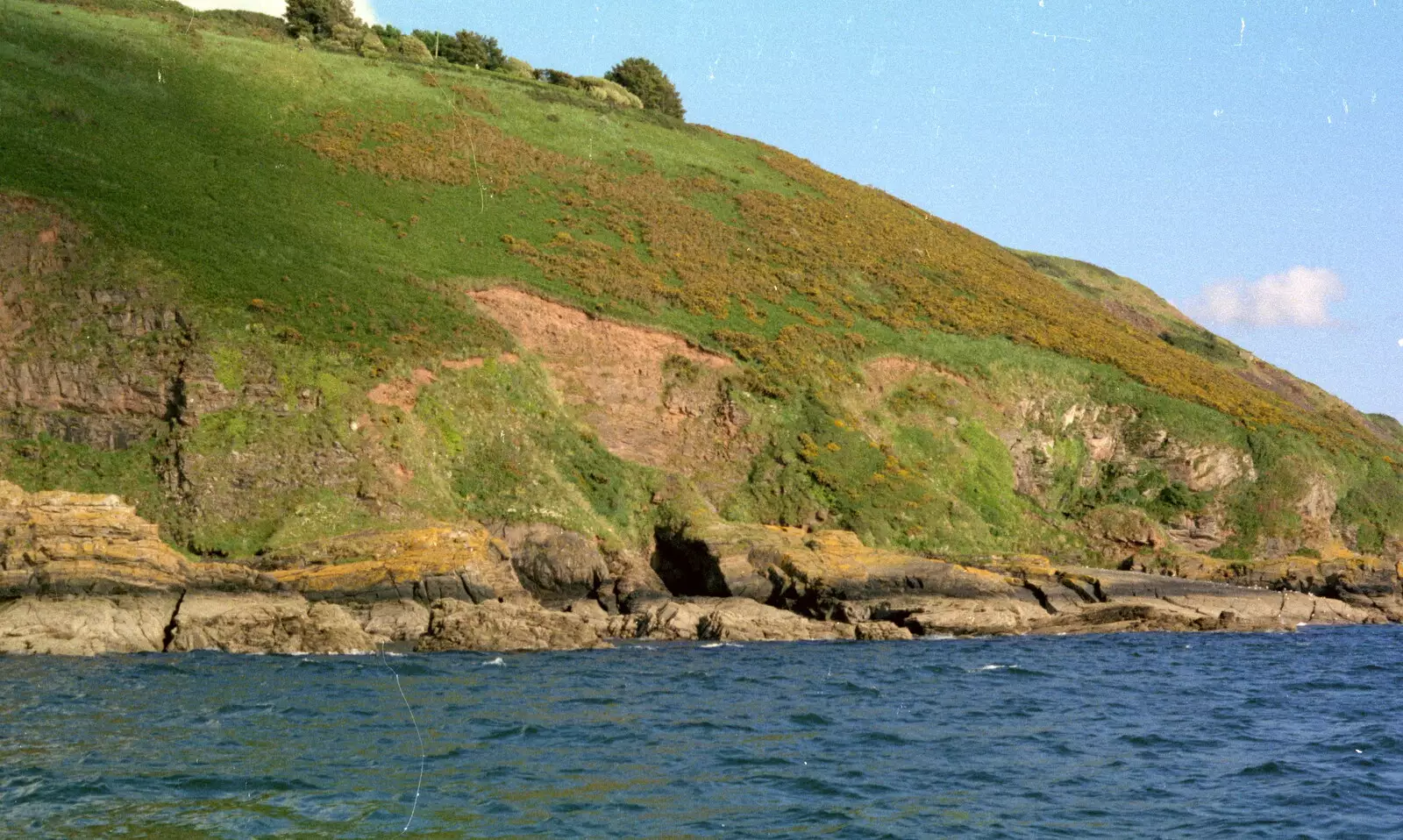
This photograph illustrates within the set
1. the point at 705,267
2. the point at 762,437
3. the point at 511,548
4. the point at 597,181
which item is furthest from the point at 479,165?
the point at 511,548

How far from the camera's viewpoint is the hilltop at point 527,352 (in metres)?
40.7

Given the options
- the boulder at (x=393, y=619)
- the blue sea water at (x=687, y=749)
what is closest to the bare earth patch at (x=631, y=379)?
the boulder at (x=393, y=619)

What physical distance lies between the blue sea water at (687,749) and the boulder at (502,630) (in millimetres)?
1728

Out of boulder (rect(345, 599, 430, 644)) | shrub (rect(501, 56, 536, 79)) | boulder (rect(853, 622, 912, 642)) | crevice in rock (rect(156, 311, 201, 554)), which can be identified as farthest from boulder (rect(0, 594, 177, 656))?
shrub (rect(501, 56, 536, 79))

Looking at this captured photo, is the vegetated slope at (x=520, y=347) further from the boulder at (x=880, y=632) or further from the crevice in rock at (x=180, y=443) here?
the boulder at (x=880, y=632)

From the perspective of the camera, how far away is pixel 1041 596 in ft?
143

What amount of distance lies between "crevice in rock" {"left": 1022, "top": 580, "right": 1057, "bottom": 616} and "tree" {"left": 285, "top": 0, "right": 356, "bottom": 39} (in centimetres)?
6724

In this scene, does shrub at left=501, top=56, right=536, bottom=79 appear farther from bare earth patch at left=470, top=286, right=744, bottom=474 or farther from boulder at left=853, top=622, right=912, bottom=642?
boulder at left=853, top=622, right=912, bottom=642

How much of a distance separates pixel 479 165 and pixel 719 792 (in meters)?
58.9

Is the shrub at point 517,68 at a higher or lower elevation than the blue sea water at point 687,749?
higher

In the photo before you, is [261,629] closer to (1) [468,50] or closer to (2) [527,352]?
(2) [527,352]

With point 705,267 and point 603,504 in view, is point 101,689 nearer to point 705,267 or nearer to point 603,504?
point 603,504

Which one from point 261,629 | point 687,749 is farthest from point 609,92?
point 687,749

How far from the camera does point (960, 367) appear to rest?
63.0m
